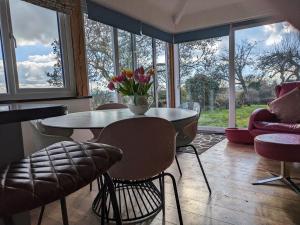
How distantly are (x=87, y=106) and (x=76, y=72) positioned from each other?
441mm

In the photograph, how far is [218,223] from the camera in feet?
Answer: 4.92

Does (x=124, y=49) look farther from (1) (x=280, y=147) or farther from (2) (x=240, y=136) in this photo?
(1) (x=280, y=147)

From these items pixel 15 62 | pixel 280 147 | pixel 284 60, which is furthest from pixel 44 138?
pixel 284 60

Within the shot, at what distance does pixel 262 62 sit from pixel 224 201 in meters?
3.08

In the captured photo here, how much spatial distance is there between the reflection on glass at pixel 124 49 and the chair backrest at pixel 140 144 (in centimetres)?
258

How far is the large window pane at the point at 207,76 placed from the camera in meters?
4.40

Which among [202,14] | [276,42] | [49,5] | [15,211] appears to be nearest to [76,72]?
[49,5]

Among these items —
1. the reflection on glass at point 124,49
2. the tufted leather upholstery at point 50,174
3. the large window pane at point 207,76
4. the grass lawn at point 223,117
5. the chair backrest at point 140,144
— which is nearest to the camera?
the tufted leather upholstery at point 50,174

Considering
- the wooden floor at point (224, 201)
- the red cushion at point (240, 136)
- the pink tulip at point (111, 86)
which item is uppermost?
the pink tulip at point (111, 86)

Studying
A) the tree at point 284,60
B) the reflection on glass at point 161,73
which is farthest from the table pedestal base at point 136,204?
the tree at point 284,60

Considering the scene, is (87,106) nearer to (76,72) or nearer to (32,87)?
(76,72)

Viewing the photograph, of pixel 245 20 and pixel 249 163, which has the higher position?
pixel 245 20

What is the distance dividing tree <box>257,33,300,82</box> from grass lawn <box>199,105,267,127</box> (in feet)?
2.01

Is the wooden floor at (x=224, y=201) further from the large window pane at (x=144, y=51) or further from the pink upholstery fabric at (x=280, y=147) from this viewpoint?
the large window pane at (x=144, y=51)
